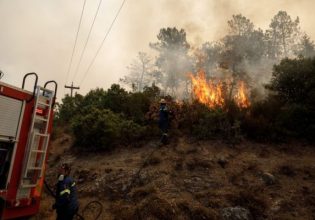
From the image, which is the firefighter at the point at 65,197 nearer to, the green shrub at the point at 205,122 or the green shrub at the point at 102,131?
the green shrub at the point at 102,131

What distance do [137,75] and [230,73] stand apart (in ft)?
84.7

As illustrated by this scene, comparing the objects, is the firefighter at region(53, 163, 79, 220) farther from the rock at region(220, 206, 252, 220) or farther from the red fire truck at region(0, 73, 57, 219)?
the rock at region(220, 206, 252, 220)

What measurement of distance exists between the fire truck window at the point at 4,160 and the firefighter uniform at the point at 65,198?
3.81ft

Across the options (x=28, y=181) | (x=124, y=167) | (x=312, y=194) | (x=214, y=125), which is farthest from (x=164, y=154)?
(x=28, y=181)

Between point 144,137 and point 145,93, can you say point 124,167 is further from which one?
point 145,93

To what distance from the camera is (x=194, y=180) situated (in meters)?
9.91

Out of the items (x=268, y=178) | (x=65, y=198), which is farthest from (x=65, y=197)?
(x=268, y=178)

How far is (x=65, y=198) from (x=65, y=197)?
0.08ft

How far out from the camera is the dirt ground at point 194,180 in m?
8.12

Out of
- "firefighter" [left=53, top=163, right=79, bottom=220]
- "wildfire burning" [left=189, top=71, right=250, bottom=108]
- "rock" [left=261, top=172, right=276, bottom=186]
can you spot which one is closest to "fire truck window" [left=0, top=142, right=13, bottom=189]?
"firefighter" [left=53, top=163, right=79, bottom=220]

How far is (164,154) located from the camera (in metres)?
12.0

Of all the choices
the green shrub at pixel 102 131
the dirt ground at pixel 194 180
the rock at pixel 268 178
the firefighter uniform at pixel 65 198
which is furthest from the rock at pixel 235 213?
the green shrub at pixel 102 131

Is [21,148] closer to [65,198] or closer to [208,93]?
[65,198]

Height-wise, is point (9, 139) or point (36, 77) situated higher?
point (36, 77)
